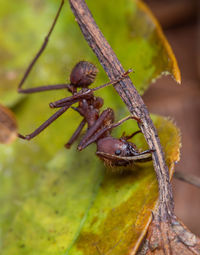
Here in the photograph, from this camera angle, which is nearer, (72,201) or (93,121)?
(72,201)

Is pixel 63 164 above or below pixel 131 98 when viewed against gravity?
below

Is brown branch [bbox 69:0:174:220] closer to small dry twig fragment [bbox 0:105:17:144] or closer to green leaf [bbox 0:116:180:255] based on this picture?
green leaf [bbox 0:116:180:255]

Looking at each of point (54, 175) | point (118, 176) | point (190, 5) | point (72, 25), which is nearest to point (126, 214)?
point (118, 176)

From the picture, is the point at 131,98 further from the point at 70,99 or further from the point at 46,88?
the point at 46,88

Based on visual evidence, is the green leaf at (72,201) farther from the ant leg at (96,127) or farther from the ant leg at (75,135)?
the ant leg at (96,127)

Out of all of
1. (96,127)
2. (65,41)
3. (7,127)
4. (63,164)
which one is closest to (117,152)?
(96,127)

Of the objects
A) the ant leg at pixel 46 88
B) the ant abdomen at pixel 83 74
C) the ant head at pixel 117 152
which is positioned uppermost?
the ant abdomen at pixel 83 74

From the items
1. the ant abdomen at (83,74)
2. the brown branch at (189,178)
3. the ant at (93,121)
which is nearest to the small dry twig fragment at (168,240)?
the ant at (93,121)
